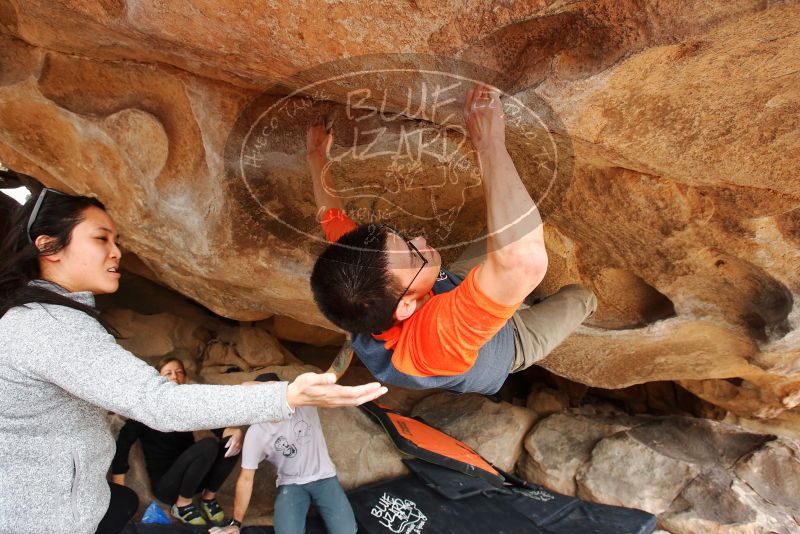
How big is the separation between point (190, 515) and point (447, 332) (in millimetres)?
2280

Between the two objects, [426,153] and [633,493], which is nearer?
[426,153]

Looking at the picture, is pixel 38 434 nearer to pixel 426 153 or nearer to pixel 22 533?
pixel 22 533

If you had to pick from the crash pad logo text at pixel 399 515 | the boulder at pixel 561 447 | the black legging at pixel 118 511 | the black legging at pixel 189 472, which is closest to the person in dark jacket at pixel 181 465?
the black legging at pixel 189 472

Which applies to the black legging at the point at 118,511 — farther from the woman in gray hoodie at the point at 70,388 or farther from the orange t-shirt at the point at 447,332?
the orange t-shirt at the point at 447,332

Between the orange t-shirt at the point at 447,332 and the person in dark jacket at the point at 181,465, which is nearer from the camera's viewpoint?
the orange t-shirt at the point at 447,332

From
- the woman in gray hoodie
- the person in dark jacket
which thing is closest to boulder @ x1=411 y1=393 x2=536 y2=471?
the person in dark jacket

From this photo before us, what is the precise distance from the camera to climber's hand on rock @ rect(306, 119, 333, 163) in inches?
68.9

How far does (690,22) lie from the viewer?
3.47 ft

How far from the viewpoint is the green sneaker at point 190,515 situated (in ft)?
8.95

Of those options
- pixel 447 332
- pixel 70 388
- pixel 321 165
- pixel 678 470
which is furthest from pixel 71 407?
pixel 678 470

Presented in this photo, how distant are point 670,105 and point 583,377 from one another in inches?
74.5

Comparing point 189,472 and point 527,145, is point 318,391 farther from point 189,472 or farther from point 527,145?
point 189,472

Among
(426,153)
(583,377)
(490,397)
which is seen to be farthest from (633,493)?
(426,153)

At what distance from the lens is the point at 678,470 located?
319cm
